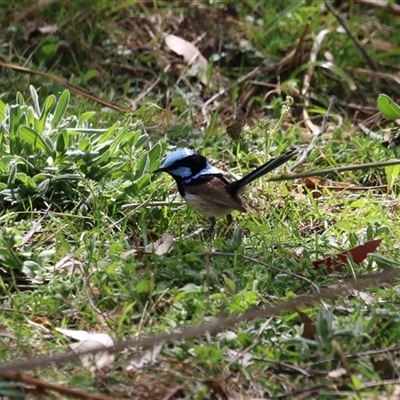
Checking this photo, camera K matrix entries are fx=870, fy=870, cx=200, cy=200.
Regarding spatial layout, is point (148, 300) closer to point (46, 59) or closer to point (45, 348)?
point (45, 348)

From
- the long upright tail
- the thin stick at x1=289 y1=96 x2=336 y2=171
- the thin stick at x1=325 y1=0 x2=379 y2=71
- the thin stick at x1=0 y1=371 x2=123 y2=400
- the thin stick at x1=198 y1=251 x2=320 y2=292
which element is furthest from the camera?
the thin stick at x1=325 y1=0 x2=379 y2=71

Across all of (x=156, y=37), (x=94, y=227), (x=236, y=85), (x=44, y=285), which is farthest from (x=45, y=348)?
(x=156, y=37)

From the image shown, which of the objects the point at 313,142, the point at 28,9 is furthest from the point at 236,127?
the point at 28,9

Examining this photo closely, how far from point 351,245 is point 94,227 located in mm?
1351

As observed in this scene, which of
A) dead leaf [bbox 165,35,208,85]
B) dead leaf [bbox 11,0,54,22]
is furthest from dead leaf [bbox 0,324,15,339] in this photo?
dead leaf [bbox 11,0,54,22]

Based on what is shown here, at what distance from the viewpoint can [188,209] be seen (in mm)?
4977

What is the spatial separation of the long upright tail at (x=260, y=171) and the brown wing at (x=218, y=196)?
40 mm

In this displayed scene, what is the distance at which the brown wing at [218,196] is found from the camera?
463cm

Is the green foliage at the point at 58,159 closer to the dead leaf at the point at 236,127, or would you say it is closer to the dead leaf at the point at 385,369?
the dead leaf at the point at 236,127

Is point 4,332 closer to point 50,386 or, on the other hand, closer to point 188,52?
point 50,386

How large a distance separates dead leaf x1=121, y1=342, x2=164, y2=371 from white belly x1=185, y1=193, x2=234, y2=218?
133cm

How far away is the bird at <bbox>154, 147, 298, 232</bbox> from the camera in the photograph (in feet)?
15.2

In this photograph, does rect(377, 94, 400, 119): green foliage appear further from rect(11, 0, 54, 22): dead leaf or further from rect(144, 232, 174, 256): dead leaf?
rect(11, 0, 54, 22): dead leaf

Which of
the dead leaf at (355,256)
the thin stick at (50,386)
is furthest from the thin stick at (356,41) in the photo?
the thin stick at (50,386)
